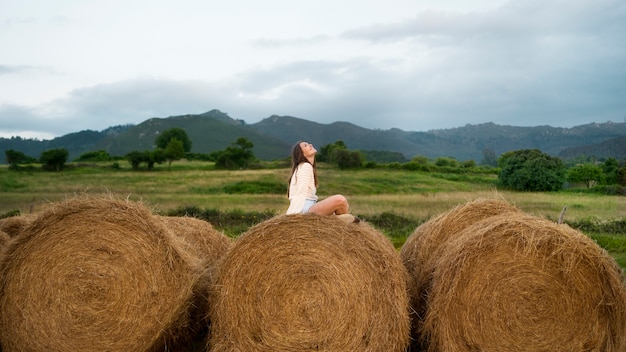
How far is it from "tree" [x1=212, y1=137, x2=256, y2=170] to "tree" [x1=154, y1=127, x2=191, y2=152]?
54.6ft

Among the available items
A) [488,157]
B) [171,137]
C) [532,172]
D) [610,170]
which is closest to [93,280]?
[532,172]

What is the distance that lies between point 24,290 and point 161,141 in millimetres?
53433

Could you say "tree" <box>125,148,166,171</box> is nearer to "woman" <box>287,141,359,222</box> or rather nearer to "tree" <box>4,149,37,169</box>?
"tree" <box>4,149,37,169</box>

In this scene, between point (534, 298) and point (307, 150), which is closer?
point (534, 298)

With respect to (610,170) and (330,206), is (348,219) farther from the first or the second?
(610,170)

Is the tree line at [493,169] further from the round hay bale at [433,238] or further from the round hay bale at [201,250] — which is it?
the round hay bale at [433,238]

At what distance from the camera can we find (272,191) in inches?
1101

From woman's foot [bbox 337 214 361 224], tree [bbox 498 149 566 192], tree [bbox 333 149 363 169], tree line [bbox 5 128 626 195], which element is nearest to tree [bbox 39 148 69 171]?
tree line [bbox 5 128 626 195]

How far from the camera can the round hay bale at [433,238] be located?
714 cm

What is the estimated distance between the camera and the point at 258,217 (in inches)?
853

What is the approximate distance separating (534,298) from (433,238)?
6.37 ft

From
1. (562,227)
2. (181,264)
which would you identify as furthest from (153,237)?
(562,227)

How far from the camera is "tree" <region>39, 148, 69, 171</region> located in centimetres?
2770

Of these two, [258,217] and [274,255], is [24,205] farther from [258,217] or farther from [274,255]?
[274,255]
